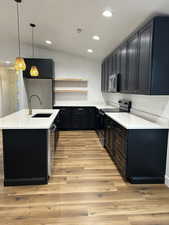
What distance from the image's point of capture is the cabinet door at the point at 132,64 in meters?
2.93

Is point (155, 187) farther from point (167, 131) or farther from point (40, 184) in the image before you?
point (40, 184)

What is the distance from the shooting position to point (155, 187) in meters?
2.55

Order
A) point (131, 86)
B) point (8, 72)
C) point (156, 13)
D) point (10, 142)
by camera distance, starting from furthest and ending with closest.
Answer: point (8, 72) → point (131, 86) → point (10, 142) → point (156, 13)

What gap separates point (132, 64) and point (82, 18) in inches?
47.7

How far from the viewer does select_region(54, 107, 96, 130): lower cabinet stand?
5.88m

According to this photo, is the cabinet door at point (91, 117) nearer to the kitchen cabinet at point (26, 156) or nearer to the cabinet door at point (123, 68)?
the cabinet door at point (123, 68)

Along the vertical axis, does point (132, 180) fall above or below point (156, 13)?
below

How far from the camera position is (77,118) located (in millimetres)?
5961

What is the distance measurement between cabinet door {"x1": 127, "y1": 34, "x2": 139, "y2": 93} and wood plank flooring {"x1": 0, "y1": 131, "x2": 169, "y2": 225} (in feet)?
5.02

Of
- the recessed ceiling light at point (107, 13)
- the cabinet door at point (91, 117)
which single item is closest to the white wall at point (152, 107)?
the recessed ceiling light at point (107, 13)

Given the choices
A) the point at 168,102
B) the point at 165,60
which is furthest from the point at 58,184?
the point at 165,60

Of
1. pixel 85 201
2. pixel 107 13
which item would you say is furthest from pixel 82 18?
pixel 85 201

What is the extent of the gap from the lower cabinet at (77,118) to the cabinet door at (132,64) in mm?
2736

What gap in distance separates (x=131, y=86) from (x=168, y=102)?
→ 788 millimetres
